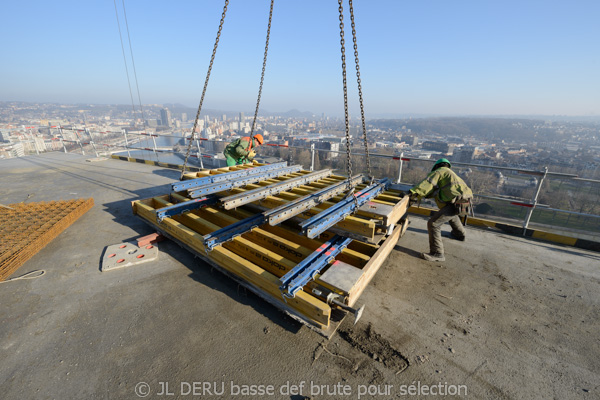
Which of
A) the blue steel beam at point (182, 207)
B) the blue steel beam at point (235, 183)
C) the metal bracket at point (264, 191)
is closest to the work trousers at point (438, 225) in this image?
the metal bracket at point (264, 191)

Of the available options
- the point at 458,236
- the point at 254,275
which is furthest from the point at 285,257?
the point at 458,236

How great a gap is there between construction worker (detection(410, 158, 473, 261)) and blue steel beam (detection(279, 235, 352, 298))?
1797 mm

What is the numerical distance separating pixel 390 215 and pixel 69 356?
4.11 m

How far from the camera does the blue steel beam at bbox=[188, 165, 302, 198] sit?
4005 millimetres

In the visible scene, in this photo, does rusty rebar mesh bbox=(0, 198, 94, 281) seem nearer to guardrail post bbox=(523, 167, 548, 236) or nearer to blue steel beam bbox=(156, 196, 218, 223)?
blue steel beam bbox=(156, 196, 218, 223)

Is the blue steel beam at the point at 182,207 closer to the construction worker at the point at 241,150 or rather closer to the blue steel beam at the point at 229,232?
the blue steel beam at the point at 229,232

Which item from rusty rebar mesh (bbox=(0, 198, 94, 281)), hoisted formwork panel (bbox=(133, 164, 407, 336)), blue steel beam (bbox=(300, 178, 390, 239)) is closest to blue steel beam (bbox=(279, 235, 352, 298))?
hoisted formwork panel (bbox=(133, 164, 407, 336))

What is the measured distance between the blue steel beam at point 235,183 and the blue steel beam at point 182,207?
0.54 meters

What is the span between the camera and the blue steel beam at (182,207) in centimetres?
431

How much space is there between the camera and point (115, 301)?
309 centimetres

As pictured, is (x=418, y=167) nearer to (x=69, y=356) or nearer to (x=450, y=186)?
(x=450, y=186)

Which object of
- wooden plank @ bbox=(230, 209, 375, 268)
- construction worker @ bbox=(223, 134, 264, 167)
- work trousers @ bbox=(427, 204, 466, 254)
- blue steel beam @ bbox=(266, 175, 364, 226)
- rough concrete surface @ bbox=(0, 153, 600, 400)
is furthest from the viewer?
construction worker @ bbox=(223, 134, 264, 167)

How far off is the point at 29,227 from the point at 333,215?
20.2 feet

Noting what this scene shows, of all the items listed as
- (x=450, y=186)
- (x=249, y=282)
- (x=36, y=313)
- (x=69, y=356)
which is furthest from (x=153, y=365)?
(x=450, y=186)
